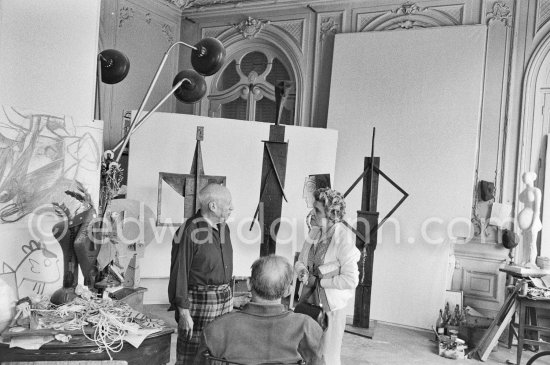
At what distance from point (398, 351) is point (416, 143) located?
2.04m

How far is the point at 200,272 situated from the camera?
2.83m

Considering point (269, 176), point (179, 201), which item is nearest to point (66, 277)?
point (269, 176)

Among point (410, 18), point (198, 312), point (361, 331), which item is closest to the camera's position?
point (198, 312)

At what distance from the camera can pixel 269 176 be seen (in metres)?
4.89

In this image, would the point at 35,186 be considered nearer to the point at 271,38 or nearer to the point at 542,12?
the point at 271,38

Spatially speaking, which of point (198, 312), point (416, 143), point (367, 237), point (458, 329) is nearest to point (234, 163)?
point (367, 237)

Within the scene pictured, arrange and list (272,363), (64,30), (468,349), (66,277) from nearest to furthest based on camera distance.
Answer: (272,363), (66,277), (64,30), (468,349)

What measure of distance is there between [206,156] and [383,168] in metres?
1.78

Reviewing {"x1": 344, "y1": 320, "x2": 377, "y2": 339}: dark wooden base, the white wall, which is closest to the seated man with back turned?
the white wall

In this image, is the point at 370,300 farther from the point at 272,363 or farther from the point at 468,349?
the point at 272,363

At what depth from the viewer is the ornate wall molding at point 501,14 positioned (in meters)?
5.44

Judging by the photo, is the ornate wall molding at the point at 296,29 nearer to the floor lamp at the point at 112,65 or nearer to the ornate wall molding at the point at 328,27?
the ornate wall molding at the point at 328,27

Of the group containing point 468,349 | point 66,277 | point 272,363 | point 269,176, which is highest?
point 269,176

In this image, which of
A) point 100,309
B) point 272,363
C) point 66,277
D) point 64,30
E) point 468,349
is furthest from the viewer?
point 468,349
